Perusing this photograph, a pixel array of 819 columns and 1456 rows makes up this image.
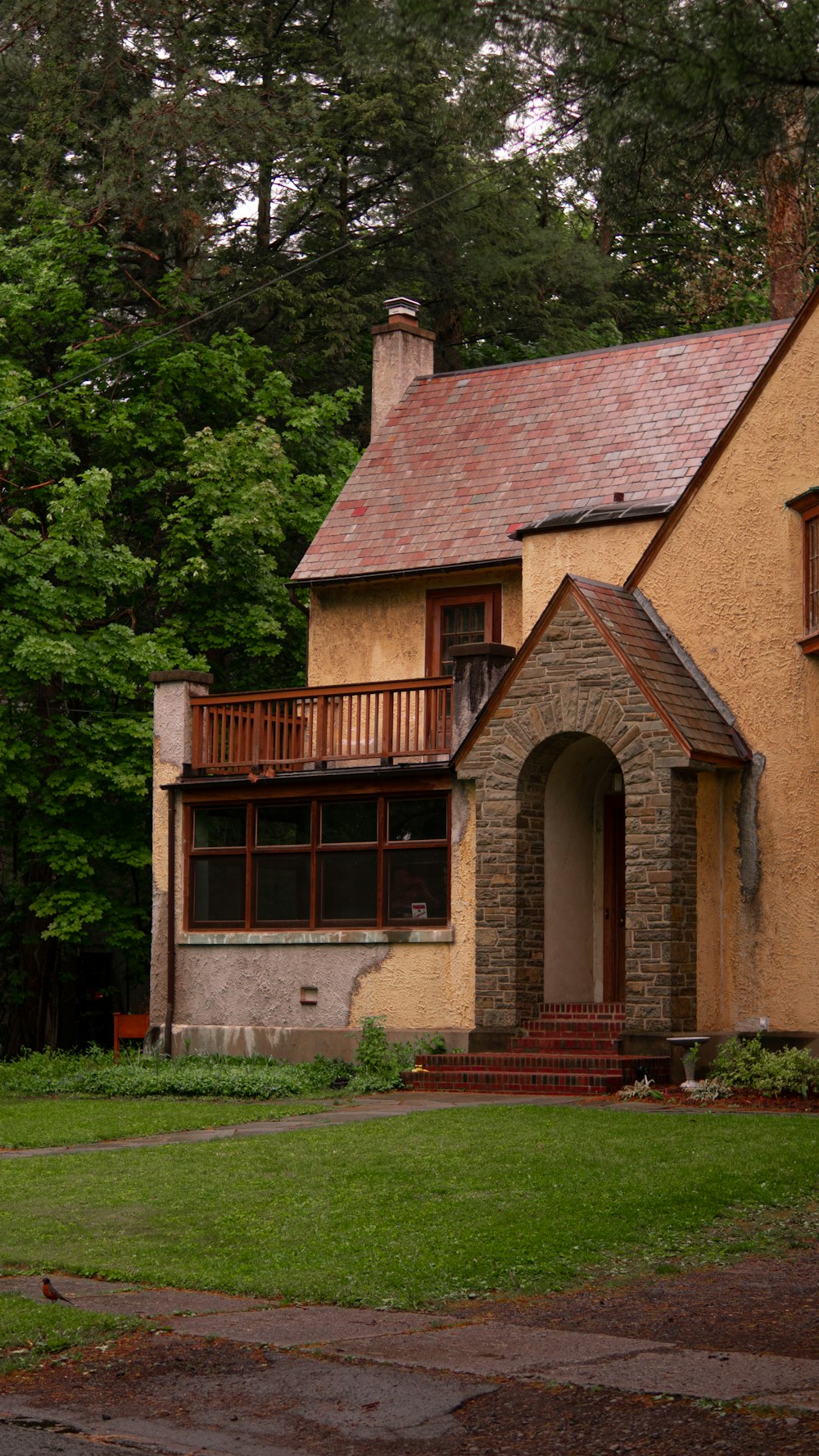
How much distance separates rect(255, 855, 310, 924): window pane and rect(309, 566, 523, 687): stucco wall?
3.14m

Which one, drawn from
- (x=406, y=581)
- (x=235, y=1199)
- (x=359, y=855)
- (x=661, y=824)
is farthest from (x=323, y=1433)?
(x=406, y=581)

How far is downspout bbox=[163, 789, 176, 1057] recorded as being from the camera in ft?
78.7

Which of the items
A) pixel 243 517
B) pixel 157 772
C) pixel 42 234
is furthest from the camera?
pixel 42 234

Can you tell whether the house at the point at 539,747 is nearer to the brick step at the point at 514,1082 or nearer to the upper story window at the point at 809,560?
the upper story window at the point at 809,560

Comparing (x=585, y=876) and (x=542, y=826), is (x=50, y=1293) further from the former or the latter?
(x=585, y=876)

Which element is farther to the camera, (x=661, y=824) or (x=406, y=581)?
(x=406, y=581)

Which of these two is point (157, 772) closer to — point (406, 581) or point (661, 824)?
point (406, 581)

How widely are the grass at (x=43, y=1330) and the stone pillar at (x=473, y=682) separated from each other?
14065 mm

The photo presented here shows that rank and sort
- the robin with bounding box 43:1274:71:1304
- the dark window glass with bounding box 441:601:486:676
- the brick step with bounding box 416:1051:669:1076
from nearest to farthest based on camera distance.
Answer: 1. the robin with bounding box 43:1274:71:1304
2. the brick step with bounding box 416:1051:669:1076
3. the dark window glass with bounding box 441:601:486:676

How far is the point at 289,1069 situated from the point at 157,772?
5.14 m

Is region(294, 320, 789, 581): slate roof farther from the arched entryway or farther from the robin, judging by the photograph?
the robin

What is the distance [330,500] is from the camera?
31703 millimetres

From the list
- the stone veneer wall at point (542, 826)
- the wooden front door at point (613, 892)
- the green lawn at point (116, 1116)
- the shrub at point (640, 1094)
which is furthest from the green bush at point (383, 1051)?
the shrub at point (640, 1094)

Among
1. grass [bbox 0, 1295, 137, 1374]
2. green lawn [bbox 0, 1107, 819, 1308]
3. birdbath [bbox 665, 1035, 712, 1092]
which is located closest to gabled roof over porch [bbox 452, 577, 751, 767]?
birdbath [bbox 665, 1035, 712, 1092]
